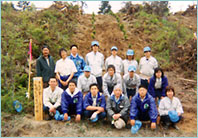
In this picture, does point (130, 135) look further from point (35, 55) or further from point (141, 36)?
point (141, 36)

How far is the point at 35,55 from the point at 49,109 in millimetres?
3069

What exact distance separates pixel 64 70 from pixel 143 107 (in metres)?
1.93

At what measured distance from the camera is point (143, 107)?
352cm

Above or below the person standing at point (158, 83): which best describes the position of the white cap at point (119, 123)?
below

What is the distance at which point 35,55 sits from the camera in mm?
6188

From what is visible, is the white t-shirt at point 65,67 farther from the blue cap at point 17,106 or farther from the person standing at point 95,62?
the blue cap at point 17,106

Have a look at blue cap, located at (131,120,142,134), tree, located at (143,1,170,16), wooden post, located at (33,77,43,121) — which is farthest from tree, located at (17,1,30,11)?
tree, located at (143,1,170,16)

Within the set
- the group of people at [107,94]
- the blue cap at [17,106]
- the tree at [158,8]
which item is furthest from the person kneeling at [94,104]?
the tree at [158,8]

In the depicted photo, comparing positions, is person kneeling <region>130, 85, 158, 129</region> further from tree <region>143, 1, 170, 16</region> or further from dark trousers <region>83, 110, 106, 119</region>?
tree <region>143, 1, 170, 16</region>

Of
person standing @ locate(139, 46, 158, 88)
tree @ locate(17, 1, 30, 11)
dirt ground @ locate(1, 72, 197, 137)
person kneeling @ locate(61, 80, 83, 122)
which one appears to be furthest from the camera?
tree @ locate(17, 1, 30, 11)

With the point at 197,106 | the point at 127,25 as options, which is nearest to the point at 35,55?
the point at 197,106

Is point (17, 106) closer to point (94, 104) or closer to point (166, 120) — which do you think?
point (94, 104)

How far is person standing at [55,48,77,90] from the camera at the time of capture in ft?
13.3

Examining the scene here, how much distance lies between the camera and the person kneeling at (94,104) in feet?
11.8
